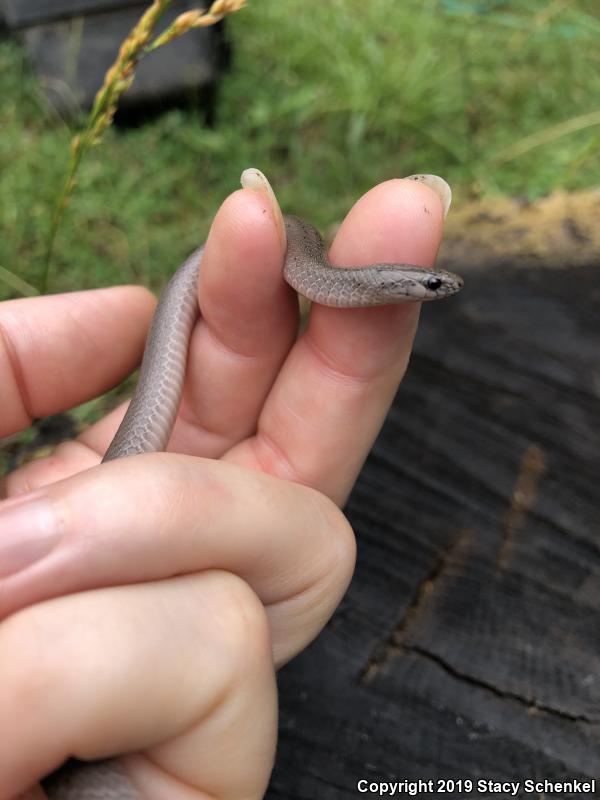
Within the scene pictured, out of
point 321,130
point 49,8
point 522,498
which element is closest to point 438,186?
point 522,498

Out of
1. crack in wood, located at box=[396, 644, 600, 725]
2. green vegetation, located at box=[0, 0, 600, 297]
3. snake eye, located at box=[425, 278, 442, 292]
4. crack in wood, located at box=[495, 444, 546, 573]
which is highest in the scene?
snake eye, located at box=[425, 278, 442, 292]

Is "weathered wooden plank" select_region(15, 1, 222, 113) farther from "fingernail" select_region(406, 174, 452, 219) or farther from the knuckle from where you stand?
the knuckle

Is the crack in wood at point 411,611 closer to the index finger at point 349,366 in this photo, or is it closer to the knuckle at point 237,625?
the index finger at point 349,366

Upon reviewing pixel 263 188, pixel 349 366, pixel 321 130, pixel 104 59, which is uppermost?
pixel 263 188

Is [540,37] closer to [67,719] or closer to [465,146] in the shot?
[465,146]

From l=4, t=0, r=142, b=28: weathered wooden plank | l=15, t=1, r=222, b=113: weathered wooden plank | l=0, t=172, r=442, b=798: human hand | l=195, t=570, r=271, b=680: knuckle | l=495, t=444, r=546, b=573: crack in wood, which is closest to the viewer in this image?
l=0, t=172, r=442, b=798: human hand

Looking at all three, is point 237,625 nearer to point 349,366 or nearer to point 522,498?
point 349,366

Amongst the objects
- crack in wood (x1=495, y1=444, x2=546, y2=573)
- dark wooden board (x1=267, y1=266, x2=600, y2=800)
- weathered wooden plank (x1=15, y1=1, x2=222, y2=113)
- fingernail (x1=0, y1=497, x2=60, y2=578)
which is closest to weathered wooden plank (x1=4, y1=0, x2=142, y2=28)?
weathered wooden plank (x1=15, y1=1, x2=222, y2=113)
